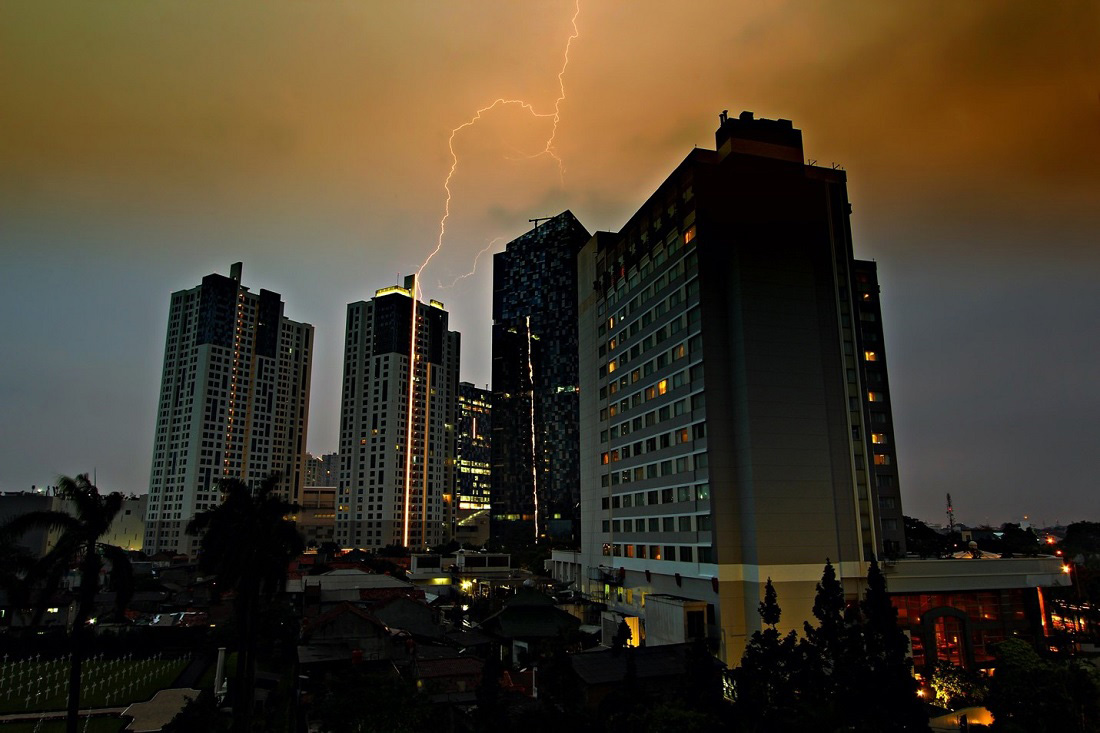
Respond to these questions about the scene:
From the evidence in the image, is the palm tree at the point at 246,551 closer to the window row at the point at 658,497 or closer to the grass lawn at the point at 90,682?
the grass lawn at the point at 90,682

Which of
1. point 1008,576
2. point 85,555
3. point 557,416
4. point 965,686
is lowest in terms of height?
point 965,686

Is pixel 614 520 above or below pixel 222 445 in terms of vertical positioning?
below

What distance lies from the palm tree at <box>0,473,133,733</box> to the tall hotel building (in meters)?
41.7

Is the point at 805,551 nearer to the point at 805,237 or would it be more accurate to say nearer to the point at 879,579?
the point at 879,579

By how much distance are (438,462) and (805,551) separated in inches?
5869

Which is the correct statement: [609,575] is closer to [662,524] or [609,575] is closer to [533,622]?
[662,524]

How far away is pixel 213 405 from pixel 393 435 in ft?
153

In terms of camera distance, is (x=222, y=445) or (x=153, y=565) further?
(x=222, y=445)

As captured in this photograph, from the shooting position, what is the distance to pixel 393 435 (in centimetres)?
18850

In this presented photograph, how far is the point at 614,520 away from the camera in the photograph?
7888 centimetres

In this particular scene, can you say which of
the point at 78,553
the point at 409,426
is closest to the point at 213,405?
the point at 409,426

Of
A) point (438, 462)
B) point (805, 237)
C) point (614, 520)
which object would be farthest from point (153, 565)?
point (805, 237)

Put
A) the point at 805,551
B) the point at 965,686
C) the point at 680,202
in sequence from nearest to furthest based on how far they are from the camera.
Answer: the point at 965,686, the point at 805,551, the point at 680,202

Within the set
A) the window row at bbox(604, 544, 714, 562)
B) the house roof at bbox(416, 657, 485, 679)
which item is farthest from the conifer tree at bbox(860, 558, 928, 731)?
the window row at bbox(604, 544, 714, 562)
